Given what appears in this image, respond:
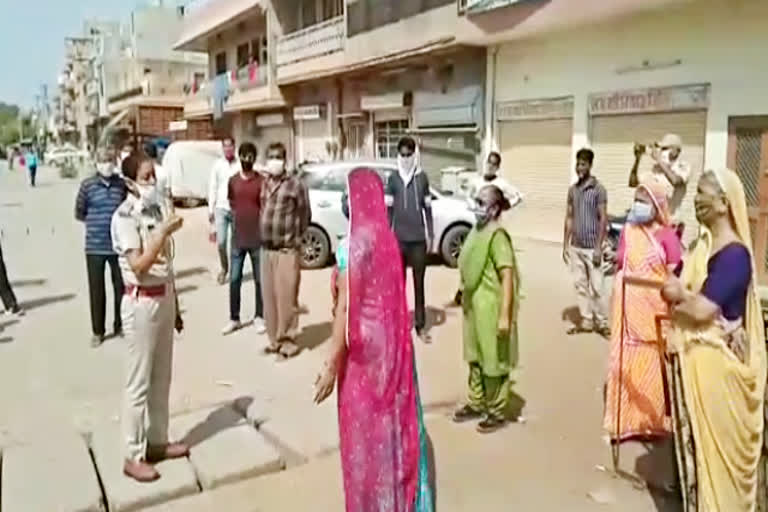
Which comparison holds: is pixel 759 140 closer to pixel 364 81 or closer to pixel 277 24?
pixel 364 81

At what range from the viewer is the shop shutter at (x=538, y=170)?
12398mm

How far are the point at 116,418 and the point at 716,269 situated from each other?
157 inches

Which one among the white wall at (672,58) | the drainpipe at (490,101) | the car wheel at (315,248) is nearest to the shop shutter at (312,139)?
the drainpipe at (490,101)

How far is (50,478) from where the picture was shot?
384 centimetres

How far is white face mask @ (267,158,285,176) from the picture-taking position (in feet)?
19.8

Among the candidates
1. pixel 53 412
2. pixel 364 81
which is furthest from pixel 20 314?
pixel 364 81

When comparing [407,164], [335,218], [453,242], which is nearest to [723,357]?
[407,164]

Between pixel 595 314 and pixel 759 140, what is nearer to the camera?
pixel 595 314

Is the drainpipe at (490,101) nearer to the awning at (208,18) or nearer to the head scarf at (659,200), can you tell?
the head scarf at (659,200)

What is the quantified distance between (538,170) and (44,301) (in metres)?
8.74

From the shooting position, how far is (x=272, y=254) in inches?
237

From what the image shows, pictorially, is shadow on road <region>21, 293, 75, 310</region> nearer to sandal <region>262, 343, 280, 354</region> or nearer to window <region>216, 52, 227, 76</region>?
sandal <region>262, 343, 280, 354</region>

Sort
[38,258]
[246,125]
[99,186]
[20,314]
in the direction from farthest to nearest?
1. [246,125]
2. [38,258]
3. [20,314]
4. [99,186]

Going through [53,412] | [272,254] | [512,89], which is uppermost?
[512,89]
